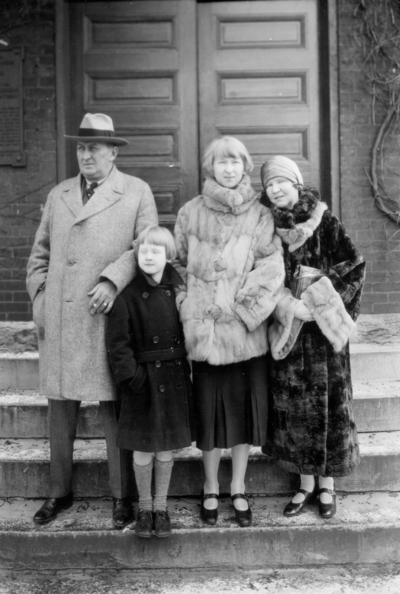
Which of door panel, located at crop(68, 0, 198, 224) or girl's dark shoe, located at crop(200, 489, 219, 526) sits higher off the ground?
door panel, located at crop(68, 0, 198, 224)

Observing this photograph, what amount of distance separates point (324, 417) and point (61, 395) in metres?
1.39

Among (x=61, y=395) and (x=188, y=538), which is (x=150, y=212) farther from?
(x=188, y=538)

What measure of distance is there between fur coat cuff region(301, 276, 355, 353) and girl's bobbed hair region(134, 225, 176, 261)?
0.74 metres

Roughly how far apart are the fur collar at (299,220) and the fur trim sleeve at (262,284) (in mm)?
58

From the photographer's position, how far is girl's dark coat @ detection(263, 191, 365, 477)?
3.14 metres

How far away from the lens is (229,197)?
10.0ft

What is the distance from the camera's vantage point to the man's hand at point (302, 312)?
122 inches

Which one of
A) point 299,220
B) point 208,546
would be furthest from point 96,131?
point 208,546

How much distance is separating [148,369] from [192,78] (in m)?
2.96

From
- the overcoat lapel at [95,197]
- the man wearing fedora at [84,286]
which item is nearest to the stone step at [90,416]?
the man wearing fedora at [84,286]

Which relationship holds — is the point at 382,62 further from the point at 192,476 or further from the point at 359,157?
the point at 192,476

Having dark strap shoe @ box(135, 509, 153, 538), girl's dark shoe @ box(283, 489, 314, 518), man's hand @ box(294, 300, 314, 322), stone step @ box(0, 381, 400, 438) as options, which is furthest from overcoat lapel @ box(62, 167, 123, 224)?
girl's dark shoe @ box(283, 489, 314, 518)

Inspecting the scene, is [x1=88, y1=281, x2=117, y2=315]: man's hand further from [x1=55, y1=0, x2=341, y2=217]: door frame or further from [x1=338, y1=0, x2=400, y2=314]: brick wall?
[x1=338, y1=0, x2=400, y2=314]: brick wall

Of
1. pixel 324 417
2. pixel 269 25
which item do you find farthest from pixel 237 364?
pixel 269 25
